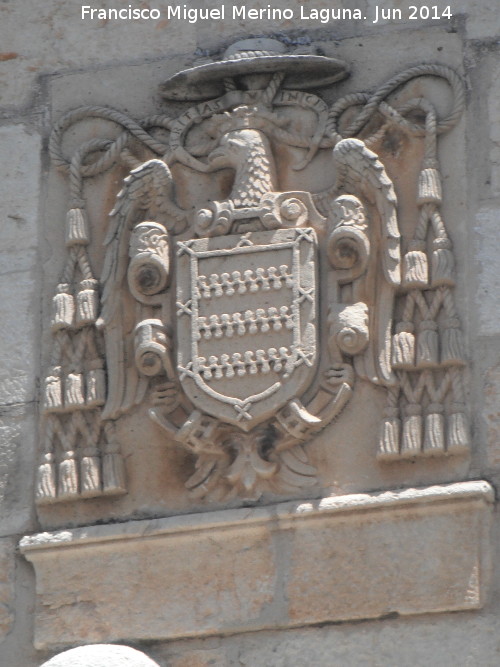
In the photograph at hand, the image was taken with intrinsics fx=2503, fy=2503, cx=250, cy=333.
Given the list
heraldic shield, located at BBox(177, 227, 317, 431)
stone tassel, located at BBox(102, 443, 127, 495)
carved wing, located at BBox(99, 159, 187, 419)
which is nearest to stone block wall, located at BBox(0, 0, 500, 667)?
stone tassel, located at BBox(102, 443, 127, 495)

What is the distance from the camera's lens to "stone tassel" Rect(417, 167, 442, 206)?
6672 mm

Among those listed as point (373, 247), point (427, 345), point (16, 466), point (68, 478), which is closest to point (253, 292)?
point (373, 247)

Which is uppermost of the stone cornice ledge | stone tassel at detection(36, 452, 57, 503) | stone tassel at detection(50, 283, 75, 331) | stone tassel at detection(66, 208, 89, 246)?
stone tassel at detection(66, 208, 89, 246)

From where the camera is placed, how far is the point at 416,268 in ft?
21.6

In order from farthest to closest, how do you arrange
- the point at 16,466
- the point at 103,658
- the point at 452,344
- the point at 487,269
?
the point at 16,466
the point at 487,269
the point at 452,344
the point at 103,658

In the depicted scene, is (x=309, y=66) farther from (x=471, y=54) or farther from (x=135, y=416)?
(x=135, y=416)

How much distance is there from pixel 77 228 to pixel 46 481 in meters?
0.73

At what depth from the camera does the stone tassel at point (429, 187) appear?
21.9ft

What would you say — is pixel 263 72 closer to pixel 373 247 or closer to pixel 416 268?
pixel 373 247

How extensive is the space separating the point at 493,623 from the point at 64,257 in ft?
5.40

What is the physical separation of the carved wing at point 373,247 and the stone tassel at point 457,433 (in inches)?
7.6

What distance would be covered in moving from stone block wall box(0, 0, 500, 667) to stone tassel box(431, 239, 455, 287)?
0.12 ft

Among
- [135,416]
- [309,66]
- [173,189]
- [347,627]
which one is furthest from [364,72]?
[347,627]

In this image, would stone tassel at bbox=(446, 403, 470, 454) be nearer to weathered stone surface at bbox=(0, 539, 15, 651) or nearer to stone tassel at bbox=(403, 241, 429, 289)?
stone tassel at bbox=(403, 241, 429, 289)
